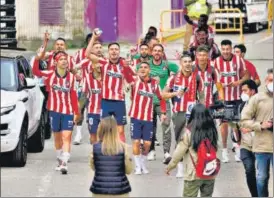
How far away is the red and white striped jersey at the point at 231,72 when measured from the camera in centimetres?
1767

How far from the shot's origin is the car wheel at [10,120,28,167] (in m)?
16.1

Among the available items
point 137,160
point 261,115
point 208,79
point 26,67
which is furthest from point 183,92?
point 26,67

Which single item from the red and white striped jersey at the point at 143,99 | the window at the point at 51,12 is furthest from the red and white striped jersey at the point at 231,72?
the window at the point at 51,12

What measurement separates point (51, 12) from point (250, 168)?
18.7 metres

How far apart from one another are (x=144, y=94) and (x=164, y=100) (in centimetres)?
29

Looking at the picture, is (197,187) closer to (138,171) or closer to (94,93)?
(138,171)

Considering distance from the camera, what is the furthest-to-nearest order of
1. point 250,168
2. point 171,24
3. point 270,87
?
point 171,24 < point 250,168 < point 270,87

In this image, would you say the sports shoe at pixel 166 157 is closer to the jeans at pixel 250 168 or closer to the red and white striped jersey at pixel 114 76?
the red and white striped jersey at pixel 114 76

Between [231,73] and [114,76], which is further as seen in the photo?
[231,73]

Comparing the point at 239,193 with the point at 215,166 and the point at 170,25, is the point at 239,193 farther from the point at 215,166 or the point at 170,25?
the point at 170,25

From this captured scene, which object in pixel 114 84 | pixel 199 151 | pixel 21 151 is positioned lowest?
pixel 21 151

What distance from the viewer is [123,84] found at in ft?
55.5

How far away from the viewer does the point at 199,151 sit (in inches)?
475

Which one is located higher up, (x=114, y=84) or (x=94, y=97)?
(x=114, y=84)
